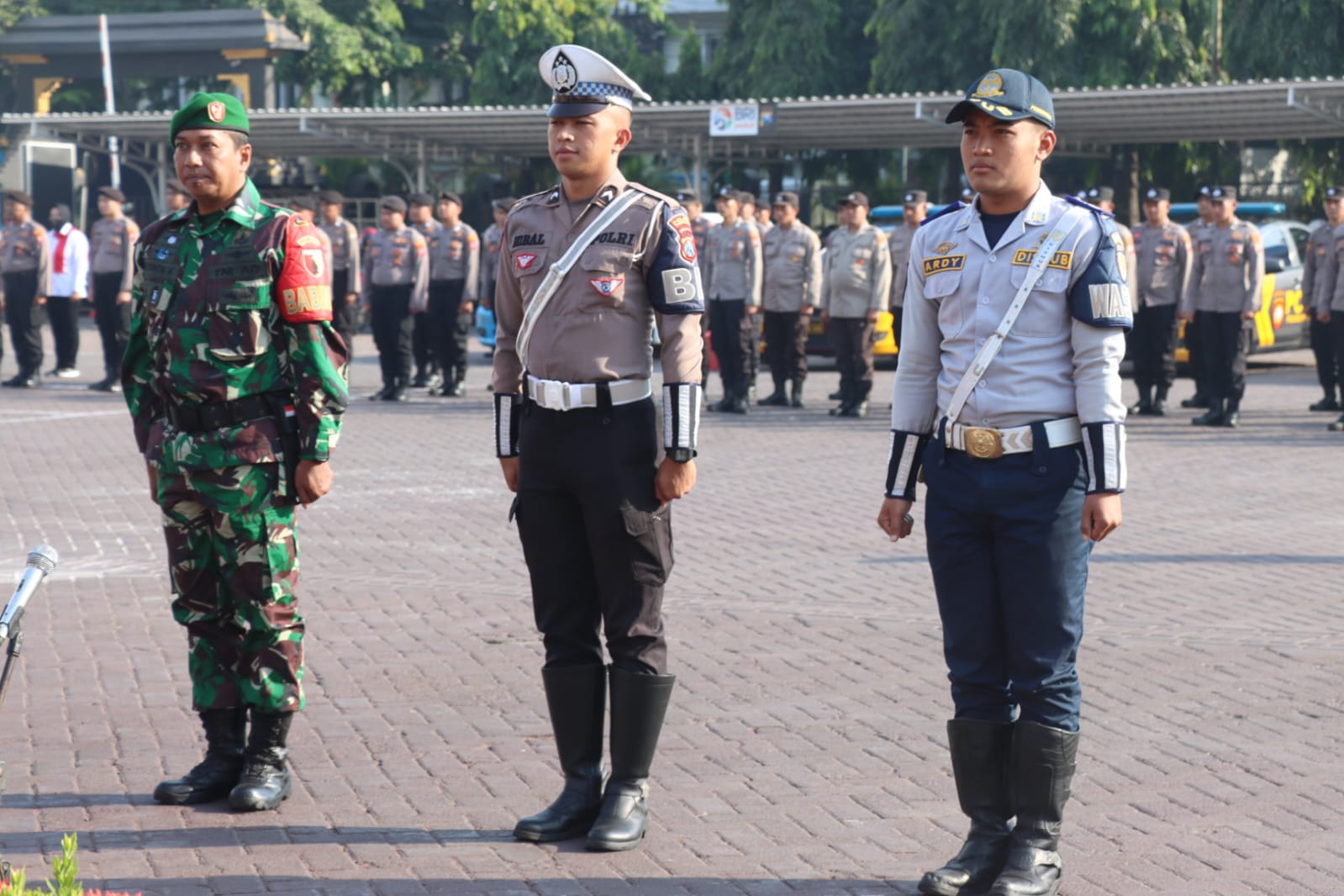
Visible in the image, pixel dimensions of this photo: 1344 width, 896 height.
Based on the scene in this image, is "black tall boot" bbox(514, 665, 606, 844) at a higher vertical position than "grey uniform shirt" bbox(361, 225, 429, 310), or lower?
lower

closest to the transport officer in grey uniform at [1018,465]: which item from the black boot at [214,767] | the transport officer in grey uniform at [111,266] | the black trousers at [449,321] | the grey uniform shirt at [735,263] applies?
the black boot at [214,767]

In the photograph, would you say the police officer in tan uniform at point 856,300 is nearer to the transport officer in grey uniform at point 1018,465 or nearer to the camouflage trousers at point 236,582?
the camouflage trousers at point 236,582

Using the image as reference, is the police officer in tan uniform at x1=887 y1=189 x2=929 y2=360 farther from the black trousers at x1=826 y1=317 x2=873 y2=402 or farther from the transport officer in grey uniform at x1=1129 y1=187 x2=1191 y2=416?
the transport officer in grey uniform at x1=1129 y1=187 x2=1191 y2=416

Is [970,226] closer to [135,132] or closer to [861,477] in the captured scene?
[861,477]

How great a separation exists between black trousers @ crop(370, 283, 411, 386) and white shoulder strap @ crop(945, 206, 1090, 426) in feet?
46.4

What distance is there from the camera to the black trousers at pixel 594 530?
4781 mm

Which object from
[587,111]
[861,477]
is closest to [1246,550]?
[861,477]

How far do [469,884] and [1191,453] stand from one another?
1024 cm

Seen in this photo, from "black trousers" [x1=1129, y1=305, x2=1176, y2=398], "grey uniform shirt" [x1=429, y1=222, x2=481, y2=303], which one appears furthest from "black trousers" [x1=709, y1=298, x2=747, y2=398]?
"black trousers" [x1=1129, y1=305, x2=1176, y2=398]

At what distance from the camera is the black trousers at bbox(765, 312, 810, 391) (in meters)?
17.4

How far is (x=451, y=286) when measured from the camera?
60.5ft

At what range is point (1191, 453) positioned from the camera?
13719 mm

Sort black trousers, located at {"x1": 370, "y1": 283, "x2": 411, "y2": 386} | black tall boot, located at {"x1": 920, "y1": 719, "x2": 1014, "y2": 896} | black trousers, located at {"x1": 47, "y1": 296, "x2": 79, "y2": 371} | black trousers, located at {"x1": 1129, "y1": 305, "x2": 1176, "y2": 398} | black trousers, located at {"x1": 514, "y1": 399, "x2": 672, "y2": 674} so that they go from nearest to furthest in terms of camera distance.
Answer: black tall boot, located at {"x1": 920, "y1": 719, "x2": 1014, "y2": 896}, black trousers, located at {"x1": 514, "y1": 399, "x2": 672, "y2": 674}, black trousers, located at {"x1": 1129, "y1": 305, "x2": 1176, "y2": 398}, black trousers, located at {"x1": 370, "y1": 283, "x2": 411, "y2": 386}, black trousers, located at {"x1": 47, "y1": 296, "x2": 79, "y2": 371}

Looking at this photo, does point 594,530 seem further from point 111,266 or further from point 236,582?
point 111,266
